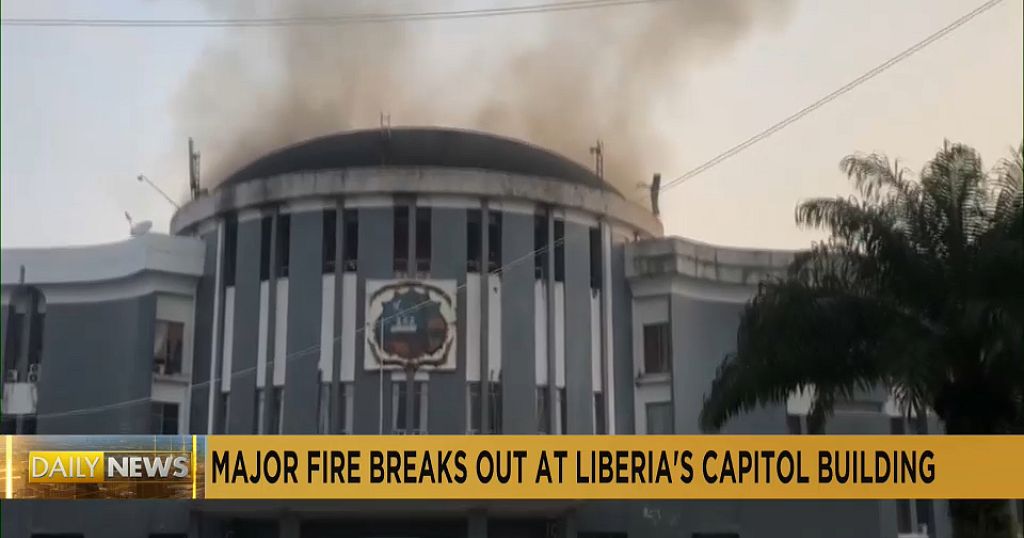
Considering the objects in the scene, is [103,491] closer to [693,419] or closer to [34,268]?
[34,268]

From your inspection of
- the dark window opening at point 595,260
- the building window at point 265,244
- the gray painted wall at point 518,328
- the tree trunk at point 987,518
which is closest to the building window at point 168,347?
the building window at point 265,244

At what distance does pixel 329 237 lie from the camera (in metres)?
21.9

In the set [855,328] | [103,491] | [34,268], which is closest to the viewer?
[103,491]

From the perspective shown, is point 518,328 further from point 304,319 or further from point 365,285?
point 304,319

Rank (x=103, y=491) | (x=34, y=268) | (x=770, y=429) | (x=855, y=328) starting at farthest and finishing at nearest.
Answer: (x=770, y=429) < (x=34, y=268) < (x=855, y=328) < (x=103, y=491)

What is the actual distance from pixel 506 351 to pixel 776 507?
5.79 metres

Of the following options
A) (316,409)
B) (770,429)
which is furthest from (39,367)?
(770,429)

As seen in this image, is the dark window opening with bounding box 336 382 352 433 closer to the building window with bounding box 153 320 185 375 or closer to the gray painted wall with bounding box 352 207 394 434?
the gray painted wall with bounding box 352 207 394 434

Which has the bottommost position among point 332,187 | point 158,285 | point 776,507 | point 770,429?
point 776,507

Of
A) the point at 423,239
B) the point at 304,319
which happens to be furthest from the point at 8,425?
the point at 423,239

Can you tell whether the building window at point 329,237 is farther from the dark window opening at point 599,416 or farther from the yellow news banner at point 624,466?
the yellow news banner at point 624,466

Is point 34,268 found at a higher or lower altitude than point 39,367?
higher

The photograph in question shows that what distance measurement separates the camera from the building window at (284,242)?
71.9 ft

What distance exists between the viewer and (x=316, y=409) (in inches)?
839
